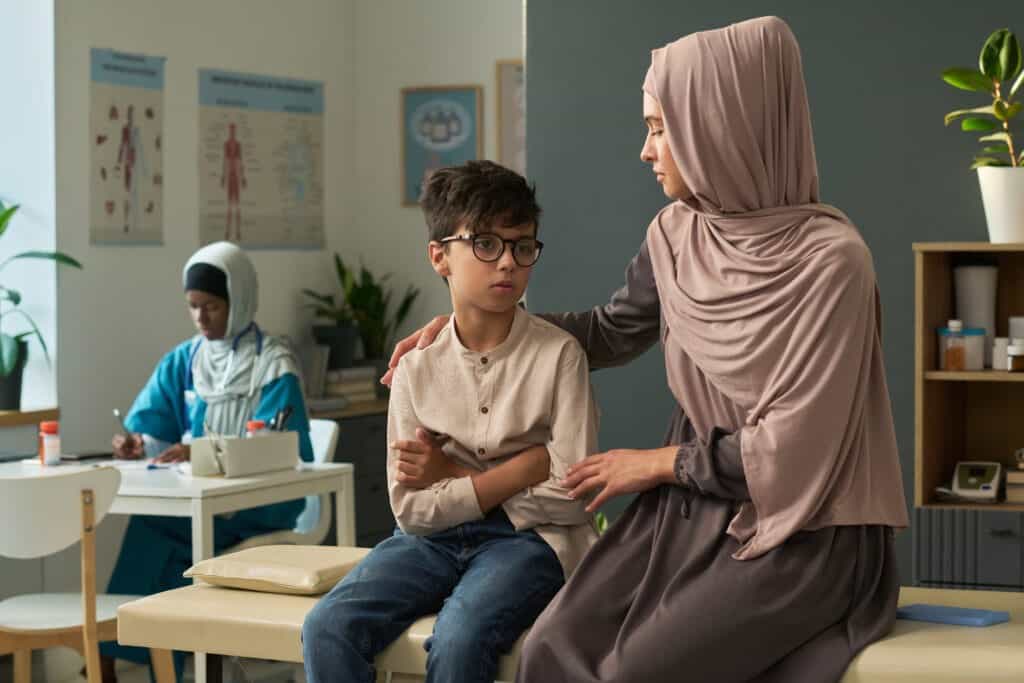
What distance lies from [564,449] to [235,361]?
2517 mm

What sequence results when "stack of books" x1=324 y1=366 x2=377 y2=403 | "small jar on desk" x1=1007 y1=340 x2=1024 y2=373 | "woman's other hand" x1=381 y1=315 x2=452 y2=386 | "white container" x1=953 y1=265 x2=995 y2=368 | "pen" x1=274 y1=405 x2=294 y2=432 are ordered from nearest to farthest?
"woman's other hand" x1=381 y1=315 x2=452 y2=386 → "small jar on desk" x1=1007 y1=340 x2=1024 y2=373 → "white container" x1=953 y1=265 x2=995 y2=368 → "pen" x1=274 y1=405 x2=294 y2=432 → "stack of books" x1=324 y1=366 x2=377 y2=403

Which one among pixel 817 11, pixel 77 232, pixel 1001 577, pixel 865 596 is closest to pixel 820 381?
pixel 865 596

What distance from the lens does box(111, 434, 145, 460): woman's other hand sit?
14.6ft

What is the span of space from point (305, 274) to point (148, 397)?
1.85 meters

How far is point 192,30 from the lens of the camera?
582 centimetres

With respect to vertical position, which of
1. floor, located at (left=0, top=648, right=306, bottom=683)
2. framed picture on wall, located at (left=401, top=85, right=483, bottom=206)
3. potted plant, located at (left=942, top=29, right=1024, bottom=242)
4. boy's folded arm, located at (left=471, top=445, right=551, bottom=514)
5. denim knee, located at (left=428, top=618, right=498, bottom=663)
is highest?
framed picture on wall, located at (left=401, top=85, right=483, bottom=206)

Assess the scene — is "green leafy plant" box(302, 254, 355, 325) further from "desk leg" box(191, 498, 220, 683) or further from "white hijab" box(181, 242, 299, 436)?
"desk leg" box(191, 498, 220, 683)

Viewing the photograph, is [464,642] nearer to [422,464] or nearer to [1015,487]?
[422,464]

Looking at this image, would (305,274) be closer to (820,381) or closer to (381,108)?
(381,108)

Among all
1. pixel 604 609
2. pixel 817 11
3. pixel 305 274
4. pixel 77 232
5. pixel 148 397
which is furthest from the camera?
pixel 305 274

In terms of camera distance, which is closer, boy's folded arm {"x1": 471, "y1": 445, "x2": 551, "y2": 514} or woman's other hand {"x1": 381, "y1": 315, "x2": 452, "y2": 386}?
boy's folded arm {"x1": 471, "y1": 445, "x2": 551, "y2": 514}

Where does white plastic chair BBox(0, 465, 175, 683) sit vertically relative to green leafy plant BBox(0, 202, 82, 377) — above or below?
below

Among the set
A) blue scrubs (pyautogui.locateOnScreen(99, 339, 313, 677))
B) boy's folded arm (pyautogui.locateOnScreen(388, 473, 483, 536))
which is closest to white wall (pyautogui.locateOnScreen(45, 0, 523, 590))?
blue scrubs (pyautogui.locateOnScreen(99, 339, 313, 677))

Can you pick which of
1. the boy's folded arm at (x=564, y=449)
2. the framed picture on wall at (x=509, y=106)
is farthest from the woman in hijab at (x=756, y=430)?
the framed picture on wall at (x=509, y=106)
